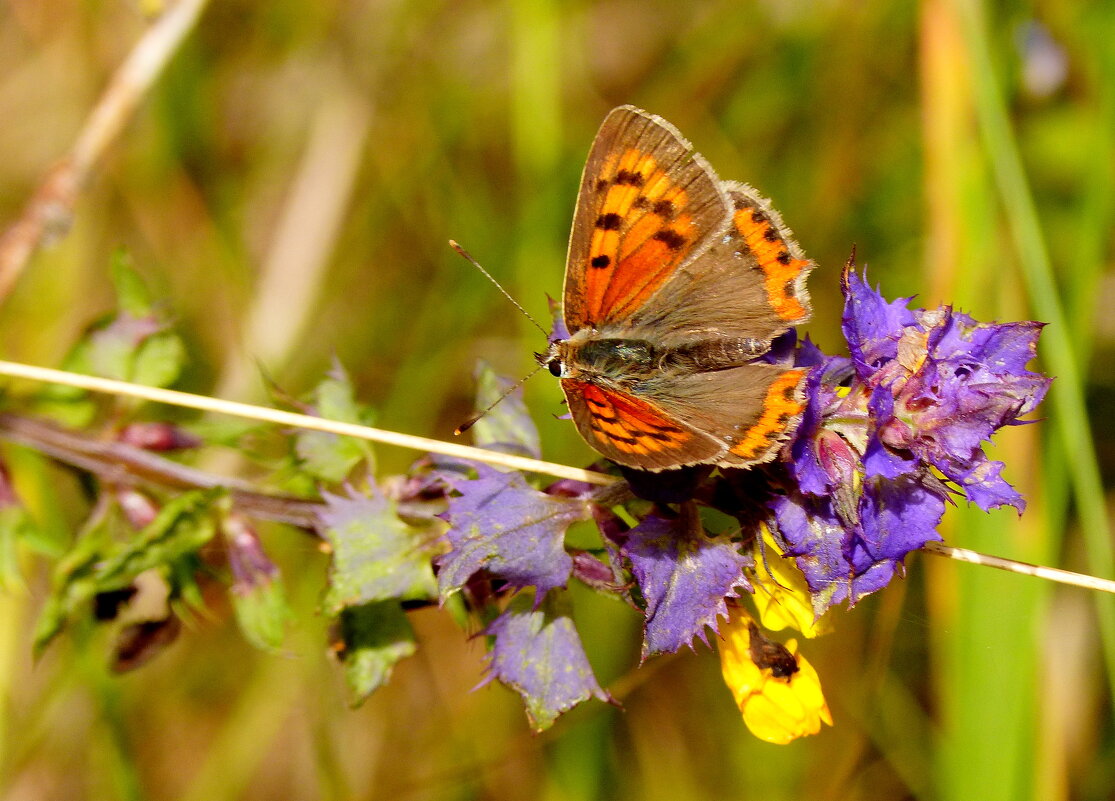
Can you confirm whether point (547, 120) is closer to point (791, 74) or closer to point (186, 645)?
point (791, 74)

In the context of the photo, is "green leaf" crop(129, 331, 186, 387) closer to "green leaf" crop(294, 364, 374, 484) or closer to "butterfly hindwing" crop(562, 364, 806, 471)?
"green leaf" crop(294, 364, 374, 484)

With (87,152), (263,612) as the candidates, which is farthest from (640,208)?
(87,152)

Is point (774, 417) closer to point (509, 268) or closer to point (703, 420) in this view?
point (703, 420)

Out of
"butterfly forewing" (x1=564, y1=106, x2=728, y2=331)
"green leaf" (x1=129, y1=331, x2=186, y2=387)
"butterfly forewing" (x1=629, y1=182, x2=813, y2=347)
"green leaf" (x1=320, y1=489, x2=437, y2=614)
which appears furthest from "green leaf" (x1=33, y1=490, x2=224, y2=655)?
"butterfly forewing" (x1=629, y1=182, x2=813, y2=347)

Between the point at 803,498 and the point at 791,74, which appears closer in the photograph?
the point at 803,498

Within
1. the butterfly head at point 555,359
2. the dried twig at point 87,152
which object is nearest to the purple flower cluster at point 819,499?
the butterfly head at point 555,359

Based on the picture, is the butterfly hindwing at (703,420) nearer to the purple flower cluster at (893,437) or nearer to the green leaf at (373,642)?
the purple flower cluster at (893,437)

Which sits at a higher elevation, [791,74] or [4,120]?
[791,74]

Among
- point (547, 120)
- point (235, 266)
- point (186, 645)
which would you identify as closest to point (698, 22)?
point (547, 120)
